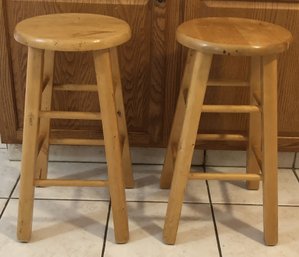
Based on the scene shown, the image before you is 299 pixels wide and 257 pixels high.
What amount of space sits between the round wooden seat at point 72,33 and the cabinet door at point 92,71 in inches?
4.9

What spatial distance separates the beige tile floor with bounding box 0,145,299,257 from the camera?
1133 mm

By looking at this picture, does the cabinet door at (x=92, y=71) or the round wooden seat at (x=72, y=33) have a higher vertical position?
the round wooden seat at (x=72, y=33)

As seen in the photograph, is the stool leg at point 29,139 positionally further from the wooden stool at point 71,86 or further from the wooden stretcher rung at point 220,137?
the wooden stretcher rung at point 220,137

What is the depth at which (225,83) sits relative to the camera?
1169 millimetres

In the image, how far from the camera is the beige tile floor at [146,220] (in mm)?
1133

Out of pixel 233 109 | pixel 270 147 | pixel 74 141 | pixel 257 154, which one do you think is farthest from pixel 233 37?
pixel 74 141

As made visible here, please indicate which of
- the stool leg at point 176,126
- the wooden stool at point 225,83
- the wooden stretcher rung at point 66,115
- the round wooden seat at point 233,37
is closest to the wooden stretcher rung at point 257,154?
the wooden stool at point 225,83

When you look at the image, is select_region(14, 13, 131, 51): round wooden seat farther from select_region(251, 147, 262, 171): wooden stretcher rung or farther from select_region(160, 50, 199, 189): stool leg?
select_region(251, 147, 262, 171): wooden stretcher rung

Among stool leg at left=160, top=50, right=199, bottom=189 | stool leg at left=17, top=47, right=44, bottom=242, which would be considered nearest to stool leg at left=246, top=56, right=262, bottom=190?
stool leg at left=160, top=50, right=199, bottom=189

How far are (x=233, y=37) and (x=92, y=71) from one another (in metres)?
0.50

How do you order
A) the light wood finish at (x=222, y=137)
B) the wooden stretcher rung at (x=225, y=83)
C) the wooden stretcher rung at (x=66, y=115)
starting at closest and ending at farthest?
the wooden stretcher rung at (x=66, y=115) → the wooden stretcher rung at (x=225, y=83) → the light wood finish at (x=222, y=137)

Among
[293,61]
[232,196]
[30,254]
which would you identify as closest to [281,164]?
[232,196]

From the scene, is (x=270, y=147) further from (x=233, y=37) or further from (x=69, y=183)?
(x=69, y=183)

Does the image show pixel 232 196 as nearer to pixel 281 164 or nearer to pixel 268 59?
pixel 281 164
